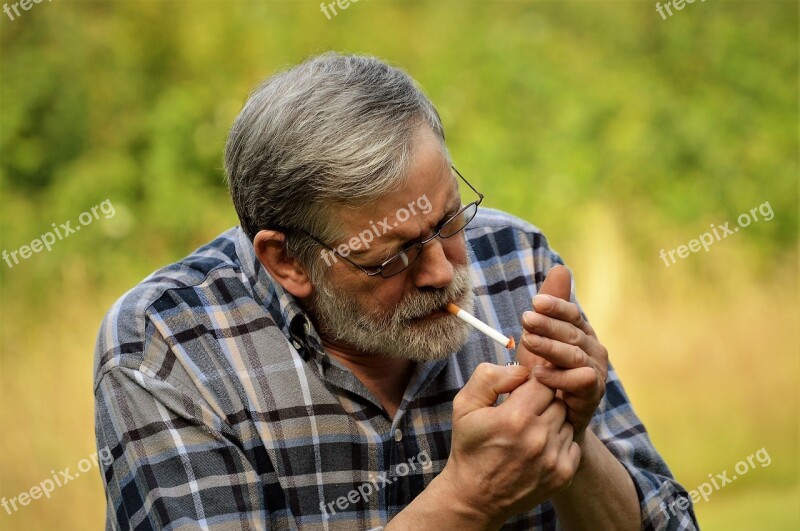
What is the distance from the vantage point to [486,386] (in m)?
1.87

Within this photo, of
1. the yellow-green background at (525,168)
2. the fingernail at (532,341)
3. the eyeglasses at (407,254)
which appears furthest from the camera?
the yellow-green background at (525,168)

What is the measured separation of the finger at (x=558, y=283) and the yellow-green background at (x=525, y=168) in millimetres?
2913

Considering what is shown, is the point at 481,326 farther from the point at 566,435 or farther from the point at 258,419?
the point at 258,419

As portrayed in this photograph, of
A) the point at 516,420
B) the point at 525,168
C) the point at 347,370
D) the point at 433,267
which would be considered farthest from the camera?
the point at 525,168

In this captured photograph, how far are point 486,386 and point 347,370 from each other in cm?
40

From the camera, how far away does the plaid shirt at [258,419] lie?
1982 mm

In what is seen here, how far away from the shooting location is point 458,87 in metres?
6.69

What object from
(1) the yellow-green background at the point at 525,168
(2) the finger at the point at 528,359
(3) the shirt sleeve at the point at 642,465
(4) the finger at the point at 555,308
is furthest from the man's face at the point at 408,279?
(1) the yellow-green background at the point at 525,168

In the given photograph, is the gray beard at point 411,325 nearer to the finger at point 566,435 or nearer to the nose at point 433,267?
the nose at point 433,267

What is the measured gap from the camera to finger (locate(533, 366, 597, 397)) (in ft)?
6.05

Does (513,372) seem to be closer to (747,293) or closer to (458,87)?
(747,293)

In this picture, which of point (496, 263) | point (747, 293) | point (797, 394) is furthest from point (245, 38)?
point (496, 263)

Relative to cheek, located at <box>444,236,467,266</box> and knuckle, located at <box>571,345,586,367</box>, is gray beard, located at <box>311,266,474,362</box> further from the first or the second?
knuckle, located at <box>571,345,586,367</box>

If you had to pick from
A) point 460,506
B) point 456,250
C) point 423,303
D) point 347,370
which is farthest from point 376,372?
point 460,506
